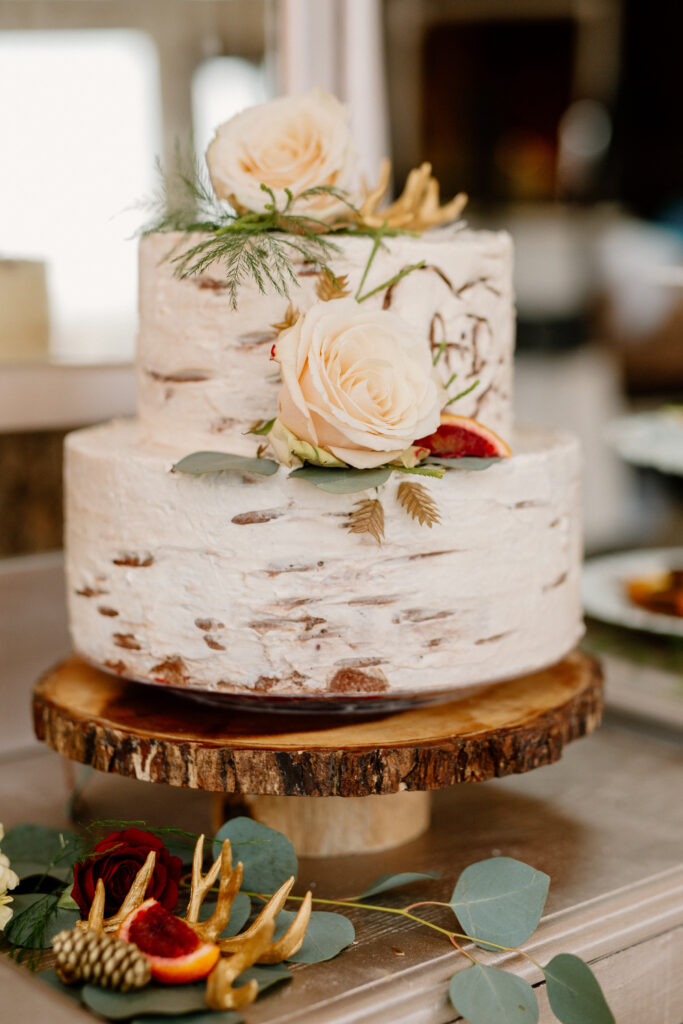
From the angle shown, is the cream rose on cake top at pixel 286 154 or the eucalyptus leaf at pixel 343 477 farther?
the cream rose on cake top at pixel 286 154

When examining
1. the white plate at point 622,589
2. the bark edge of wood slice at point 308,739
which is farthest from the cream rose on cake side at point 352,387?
the white plate at point 622,589

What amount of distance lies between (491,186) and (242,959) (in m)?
3.40

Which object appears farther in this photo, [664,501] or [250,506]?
[664,501]

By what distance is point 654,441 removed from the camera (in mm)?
2037

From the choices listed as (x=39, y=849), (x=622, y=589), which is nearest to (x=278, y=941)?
(x=39, y=849)

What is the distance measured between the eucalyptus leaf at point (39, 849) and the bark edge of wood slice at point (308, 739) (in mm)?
110

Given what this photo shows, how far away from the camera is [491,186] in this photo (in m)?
4.00

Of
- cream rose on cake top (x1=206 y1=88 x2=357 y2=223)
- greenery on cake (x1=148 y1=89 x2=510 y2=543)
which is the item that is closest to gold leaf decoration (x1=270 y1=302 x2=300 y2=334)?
greenery on cake (x1=148 y1=89 x2=510 y2=543)

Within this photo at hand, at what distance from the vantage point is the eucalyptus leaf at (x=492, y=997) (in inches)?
39.0

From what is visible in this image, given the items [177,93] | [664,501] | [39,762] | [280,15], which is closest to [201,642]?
[39,762]

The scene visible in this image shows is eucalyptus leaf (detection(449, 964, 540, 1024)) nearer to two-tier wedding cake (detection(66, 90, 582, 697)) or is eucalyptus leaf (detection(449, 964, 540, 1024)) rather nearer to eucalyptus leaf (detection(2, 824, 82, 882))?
two-tier wedding cake (detection(66, 90, 582, 697))

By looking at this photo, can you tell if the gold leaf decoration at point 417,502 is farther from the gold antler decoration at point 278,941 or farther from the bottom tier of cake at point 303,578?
the gold antler decoration at point 278,941

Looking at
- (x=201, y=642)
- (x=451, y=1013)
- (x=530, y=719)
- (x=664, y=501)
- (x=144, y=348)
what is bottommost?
(x=664, y=501)

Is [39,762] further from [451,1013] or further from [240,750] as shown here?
[451,1013]
